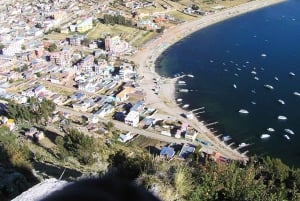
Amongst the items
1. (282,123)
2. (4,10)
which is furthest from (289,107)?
(4,10)

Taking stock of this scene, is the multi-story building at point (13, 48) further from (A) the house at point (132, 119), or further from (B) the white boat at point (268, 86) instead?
(B) the white boat at point (268, 86)

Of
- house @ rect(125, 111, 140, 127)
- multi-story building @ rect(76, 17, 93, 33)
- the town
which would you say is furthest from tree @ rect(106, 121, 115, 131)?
multi-story building @ rect(76, 17, 93, 33)

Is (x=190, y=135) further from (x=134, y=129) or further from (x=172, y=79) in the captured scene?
(x=172, y=79)

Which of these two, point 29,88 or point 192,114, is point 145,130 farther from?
point 29,88

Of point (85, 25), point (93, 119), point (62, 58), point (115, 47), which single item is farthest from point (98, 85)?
point (85, 25)

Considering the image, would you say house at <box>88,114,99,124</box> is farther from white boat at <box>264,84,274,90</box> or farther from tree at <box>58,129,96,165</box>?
white boat at <box>264,84,274,90</box>

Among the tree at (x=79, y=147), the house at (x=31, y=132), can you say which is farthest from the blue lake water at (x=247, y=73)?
the tree at (x=79, y=147)

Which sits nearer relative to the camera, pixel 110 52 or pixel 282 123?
pixel 282 123
